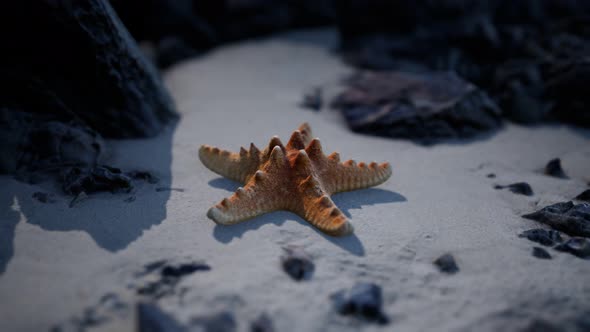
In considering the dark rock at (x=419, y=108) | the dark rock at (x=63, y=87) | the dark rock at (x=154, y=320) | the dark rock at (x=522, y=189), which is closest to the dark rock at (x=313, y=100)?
the dark rock at (x=419, y=108)

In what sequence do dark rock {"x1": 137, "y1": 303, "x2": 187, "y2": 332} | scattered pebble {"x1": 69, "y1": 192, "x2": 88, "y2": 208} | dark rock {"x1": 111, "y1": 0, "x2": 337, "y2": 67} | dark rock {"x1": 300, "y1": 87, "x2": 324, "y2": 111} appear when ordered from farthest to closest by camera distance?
dark rock {"x1": 111, "y1": 0, "x2": 337, "y2": 67}, dark rock {"x1": 300, "y1": 87, "x2": 324, "y2": 111}, scattered pebble {"x1": 69, "y1": 192, "x2": 88, "y2": 208}, dark rock {"x1": 137, "y1": 303, "x2": 187, "y2": 332}

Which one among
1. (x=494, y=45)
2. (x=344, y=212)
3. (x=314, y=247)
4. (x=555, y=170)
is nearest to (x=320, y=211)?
→ (x=314, y=247)

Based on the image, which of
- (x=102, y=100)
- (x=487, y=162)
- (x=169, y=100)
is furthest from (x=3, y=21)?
(x=487, y=162)

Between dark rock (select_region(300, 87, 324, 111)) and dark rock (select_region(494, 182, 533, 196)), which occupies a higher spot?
Answer: dark rock (select_region(300, 87, 324, 111))

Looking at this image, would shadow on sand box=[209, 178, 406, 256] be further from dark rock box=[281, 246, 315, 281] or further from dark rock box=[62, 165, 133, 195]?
dark rock box=[62, 165, 133, 195]

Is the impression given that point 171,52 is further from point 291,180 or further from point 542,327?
point 542,327

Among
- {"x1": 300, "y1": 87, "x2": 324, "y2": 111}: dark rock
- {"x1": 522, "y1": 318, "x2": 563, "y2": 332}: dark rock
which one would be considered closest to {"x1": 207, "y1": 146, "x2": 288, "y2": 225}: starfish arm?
{"x1": 522, "y1": 318, "x2": 563, "y2": 332}: dark rock
